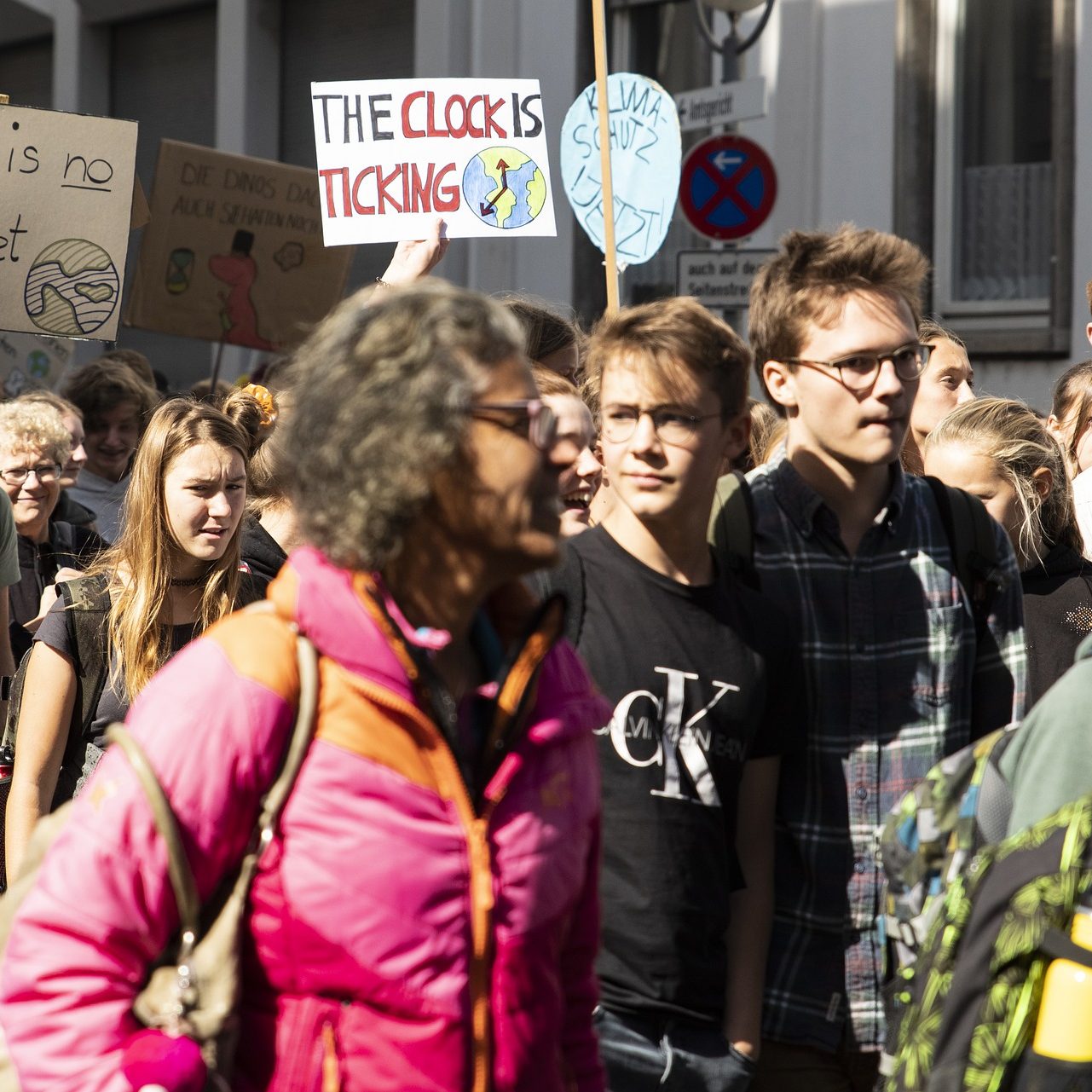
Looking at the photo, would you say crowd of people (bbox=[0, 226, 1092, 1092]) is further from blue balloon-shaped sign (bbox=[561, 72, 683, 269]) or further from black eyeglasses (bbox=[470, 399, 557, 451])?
blue balloon-shaped sign (bbox=[561, 72, 683, 269])

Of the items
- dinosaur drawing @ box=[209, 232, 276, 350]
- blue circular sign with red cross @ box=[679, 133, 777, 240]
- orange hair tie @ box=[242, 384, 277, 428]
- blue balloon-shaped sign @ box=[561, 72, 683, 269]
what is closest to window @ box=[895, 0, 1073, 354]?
blue circular sign with red cross @ box=[679, 133, 777, 240]

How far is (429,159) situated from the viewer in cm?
623

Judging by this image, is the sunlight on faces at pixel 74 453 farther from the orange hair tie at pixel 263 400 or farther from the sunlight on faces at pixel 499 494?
the sunlight on faces at pixel 499 494

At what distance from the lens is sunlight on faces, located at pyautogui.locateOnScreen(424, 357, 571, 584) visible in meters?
2.03

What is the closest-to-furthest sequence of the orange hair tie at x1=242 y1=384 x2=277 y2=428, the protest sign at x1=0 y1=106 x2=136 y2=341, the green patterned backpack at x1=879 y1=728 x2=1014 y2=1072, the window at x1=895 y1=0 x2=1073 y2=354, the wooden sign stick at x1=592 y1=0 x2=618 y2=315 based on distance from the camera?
the green patterned backpack at x1=879 y1=728 x2=1014 y2=1072 < the orange hair tie at x1=242 y1=384 x2=277 y2=428 < the wooden sign stick at x1=592 y1=0 x2=618 y2=315 < the protest sign at x1=0 y1=106 x2=136 y2=341 < the window at x1=895 y1=0 x2=1073 y2=354

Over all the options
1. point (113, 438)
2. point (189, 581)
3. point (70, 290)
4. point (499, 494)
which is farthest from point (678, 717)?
point (113, 438)

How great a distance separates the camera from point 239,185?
873 cm

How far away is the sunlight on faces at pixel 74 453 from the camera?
773cm

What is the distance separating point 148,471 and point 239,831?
8.80ft

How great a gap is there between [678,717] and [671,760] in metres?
0.07

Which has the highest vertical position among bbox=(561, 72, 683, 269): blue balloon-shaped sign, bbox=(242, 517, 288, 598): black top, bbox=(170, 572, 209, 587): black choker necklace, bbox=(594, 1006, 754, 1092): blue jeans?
bbox=(561, 72, 683, 269): blue balloon-shaped sign

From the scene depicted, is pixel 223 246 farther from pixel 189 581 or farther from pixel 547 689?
pixel 547 689

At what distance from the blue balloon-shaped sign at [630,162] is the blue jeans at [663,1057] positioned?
5.46 metres

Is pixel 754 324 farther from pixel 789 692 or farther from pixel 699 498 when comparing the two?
pixel 789 692
